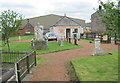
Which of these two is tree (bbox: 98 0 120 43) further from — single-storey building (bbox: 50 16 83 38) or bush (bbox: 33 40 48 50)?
single-storey building (bbox: 50 16 83 38)

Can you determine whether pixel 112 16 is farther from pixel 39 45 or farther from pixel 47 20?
pixel 47 20

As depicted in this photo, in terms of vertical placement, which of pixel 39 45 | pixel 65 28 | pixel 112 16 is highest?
pixel 65 28

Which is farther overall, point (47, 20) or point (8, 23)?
point (47, 20)

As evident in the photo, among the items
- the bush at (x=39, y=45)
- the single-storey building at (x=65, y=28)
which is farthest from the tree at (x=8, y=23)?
the single-storey building at (x=65, y=28)

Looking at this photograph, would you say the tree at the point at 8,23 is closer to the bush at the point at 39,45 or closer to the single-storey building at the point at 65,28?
the bush at the point at 39,45

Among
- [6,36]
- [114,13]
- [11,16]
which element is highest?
[11,16]

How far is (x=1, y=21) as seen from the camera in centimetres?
1104

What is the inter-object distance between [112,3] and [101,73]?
3.31 meters

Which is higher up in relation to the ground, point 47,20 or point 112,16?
point 47,20

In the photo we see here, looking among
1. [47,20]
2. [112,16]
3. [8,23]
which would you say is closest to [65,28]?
[8,23]

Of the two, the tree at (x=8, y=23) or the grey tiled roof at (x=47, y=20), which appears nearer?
the tree at (x=8, y=23)

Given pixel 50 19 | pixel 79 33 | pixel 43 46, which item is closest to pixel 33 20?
pixel 50 19

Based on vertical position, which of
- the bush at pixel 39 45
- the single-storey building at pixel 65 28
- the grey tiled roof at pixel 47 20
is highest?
the grey tiled roof at pixel 47 20

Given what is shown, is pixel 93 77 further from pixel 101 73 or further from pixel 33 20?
pixel 33 20
